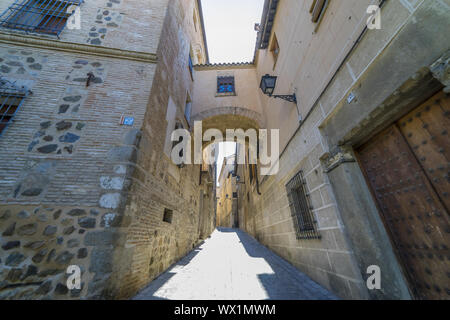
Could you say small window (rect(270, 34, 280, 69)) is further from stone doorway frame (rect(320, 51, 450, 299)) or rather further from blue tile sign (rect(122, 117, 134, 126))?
blue tile sign (rect(122, 117, 134, 126))

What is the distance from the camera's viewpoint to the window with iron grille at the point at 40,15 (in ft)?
12.1

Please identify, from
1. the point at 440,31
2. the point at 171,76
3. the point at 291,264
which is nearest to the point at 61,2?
the point at 171,76

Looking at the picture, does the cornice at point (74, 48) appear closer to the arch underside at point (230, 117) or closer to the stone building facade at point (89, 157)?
the stone building facade at point (89, 157)

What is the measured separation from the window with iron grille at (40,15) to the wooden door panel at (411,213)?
21.5 feet

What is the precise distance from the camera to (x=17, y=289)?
1942 millimetres

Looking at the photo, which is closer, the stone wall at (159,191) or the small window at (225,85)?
the stone wall at (159,191)

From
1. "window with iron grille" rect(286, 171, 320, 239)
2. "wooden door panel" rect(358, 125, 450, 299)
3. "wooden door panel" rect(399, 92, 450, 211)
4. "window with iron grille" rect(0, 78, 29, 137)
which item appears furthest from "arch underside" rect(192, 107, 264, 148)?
"wooden door panel" rect(399, 92, 450, 211)

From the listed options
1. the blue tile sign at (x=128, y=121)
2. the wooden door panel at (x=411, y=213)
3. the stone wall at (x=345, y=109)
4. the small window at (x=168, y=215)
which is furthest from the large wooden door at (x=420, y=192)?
the small window at (x=168, y=215)

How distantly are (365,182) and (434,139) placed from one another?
0.80 metres

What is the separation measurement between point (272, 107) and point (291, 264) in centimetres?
465

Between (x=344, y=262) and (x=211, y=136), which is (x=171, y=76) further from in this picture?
(x=344, y=262)

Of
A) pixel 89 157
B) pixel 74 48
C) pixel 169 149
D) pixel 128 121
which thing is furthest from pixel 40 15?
pixel 169 149

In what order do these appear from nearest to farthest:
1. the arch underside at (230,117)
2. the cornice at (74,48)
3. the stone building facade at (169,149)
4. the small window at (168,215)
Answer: the stone building facade at (169,149) < the cornice at (74,48) < the small window at (168,215) < the arch underside at (230,117)

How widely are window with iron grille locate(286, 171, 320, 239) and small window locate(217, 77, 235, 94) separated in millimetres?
5472
